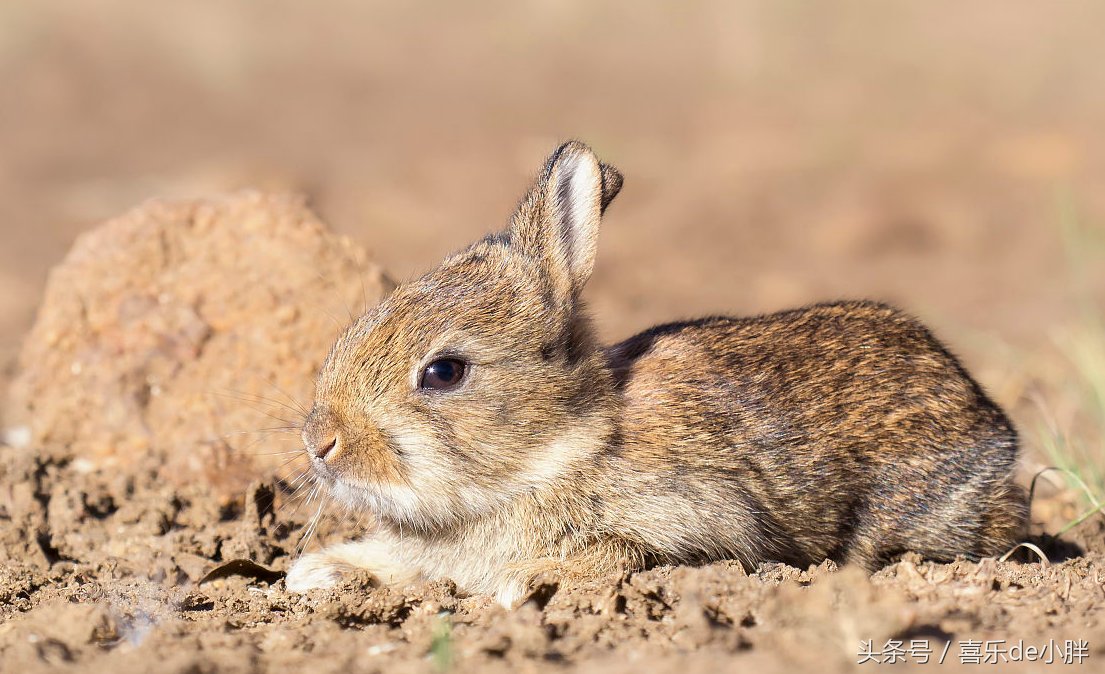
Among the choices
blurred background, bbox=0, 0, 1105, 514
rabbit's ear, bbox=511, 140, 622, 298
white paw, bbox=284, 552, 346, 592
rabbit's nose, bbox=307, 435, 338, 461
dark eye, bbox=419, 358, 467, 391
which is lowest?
white paw, bbox=284, 552, 346, 592

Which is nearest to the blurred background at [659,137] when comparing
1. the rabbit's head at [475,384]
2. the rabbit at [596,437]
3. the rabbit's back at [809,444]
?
the rabbit's back at [809,444]

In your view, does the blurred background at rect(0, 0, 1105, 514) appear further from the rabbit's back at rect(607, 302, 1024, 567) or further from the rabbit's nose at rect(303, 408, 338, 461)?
the rabbit's nose at rect(303, 408, 338, 461)

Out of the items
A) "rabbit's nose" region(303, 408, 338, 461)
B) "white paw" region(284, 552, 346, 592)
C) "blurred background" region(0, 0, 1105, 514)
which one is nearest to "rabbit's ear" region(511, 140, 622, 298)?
"rabbit's nose" region(303, 408, 338, 461)

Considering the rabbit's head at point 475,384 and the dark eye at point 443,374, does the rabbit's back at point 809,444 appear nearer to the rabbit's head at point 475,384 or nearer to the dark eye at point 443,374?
the rabbit's head at point 475,384

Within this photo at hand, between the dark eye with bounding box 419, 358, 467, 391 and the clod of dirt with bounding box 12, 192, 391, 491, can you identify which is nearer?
the dark eye with bounding box 419, 358, 467, 391

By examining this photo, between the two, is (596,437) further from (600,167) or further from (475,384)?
(600,167)

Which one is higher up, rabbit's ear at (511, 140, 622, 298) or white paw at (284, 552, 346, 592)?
rabbit's ear at (511, 140, 622, 298)

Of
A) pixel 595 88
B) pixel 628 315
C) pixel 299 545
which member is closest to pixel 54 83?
pixel 595 88

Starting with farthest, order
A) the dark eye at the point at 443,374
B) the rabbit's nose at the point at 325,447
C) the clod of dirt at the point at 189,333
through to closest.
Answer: the clod of dirt at the point at 189,333 → the dark eye at the point at 443,374 → the rabbit's nose at the point at 325,447
